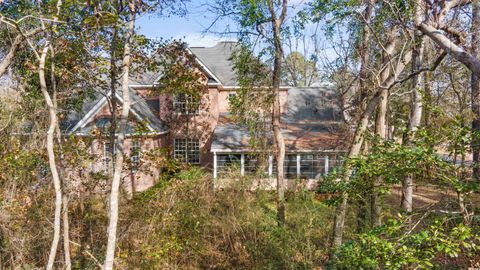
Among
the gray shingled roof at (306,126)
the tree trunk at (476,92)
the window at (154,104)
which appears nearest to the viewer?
the tree trunk at (476,92)

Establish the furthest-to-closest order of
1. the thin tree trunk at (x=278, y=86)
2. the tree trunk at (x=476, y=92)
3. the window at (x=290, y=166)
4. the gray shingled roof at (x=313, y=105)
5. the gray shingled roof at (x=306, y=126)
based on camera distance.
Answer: the gray shingled roof at (x=313, y=105) → the window at (x=290, y=166) → the gray shingled roof at (x=306, y=126) → the thin tree trunk at (x=278, y=86) → the tree trunk at (x=476, y=92)

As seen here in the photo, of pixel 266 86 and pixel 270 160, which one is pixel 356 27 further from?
pixel 270 160

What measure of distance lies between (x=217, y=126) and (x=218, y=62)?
17.0 feet

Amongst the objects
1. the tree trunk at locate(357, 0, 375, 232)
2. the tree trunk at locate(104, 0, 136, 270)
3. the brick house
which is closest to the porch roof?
the brick house

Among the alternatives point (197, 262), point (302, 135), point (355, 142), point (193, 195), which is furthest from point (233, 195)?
point (302, 135)

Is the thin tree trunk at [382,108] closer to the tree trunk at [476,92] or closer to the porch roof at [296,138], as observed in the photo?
the tree trunk at [476,92]

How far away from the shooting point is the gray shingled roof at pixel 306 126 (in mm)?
16969

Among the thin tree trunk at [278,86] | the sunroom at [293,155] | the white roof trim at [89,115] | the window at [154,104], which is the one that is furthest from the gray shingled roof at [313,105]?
the white roof trim at [89,115]

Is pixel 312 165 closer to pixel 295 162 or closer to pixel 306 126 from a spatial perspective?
pixel 295 162

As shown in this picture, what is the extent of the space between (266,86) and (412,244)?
9889 mm

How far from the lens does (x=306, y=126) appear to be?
20312 mm

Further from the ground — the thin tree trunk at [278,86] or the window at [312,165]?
the thin tree trunk at [278,86]

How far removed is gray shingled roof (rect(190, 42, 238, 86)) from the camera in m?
21.1

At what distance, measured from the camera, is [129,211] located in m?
9.12
